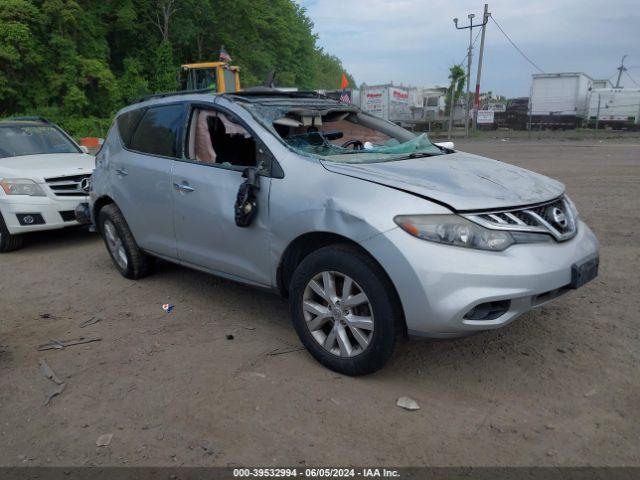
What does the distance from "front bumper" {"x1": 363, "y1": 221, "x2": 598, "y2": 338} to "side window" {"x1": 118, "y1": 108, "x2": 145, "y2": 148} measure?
306 cm

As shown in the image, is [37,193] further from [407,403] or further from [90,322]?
[407,403]

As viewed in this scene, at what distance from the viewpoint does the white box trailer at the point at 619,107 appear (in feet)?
89.2

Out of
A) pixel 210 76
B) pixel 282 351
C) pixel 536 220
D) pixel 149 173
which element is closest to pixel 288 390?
pixel 282 351

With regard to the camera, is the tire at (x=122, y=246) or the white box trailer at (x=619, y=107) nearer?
the tire at (x=122, y=246)

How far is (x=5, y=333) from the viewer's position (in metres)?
4.10

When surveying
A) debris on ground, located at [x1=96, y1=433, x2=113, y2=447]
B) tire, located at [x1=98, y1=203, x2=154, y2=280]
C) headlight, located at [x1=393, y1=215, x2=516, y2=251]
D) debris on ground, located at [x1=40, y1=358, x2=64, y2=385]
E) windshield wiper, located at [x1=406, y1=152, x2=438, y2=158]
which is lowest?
debris on ground, located at [x1=40, y1=358, x2=64, y2=385]

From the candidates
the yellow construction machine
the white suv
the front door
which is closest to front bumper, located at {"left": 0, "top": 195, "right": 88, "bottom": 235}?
the white suv

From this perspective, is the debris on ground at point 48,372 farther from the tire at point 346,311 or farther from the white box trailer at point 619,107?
the white box trailer at point 619,107

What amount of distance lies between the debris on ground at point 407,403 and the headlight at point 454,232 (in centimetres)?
90

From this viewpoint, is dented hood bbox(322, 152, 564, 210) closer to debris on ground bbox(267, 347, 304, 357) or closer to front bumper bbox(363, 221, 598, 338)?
front bumper bbox(363, 221, 598, 338)

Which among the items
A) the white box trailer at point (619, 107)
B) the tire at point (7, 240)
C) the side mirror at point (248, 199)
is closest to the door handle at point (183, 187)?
the side mirror at point (248, 199)

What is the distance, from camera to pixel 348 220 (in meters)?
2.97

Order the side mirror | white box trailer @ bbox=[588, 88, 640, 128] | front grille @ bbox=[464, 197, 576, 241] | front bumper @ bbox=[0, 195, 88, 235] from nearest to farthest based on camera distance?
front grille @ bbox=[464, 197, 576, 241] < the side mirror < front bumper @ bbox=[0, 195, 88, 235] < white box trailer @ bbox=[588, 88, 640, 128]

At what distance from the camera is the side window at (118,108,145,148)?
4.93 meters
